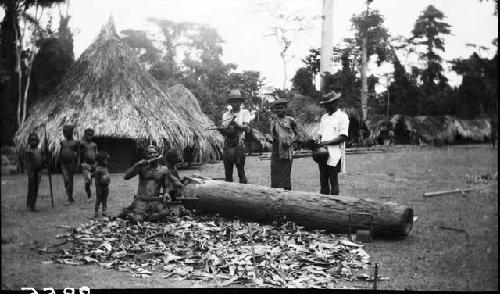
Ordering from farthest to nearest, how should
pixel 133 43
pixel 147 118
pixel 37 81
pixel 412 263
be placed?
pixel 147 118, pixel 133 43, pixel 412 263, pixel 37 81

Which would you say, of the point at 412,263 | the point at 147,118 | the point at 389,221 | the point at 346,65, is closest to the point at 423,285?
the point at 412,263

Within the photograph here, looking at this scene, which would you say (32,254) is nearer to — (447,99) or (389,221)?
(389,221)

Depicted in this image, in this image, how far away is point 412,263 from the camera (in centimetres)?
416

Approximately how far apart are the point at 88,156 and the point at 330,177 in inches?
116

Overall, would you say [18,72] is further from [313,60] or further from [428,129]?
[428,129]

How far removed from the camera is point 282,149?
230 inches

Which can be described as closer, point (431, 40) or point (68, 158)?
point (68, 158)

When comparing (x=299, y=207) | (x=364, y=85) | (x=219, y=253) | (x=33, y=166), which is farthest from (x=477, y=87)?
(x=33, y=166)

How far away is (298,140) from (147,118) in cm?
194

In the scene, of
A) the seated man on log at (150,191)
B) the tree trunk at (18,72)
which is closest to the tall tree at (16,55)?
the tree trunk at (18,72)

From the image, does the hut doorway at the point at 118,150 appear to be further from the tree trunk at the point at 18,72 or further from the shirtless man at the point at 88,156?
the tree trunk at the point at 18,72

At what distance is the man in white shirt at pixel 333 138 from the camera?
18.1 ft

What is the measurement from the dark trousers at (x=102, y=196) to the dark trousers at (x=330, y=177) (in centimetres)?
264

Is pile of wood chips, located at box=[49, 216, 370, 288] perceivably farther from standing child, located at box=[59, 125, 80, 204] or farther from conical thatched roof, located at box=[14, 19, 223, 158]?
conical thatched roof, located at box=[14, 19, 223, 158]
